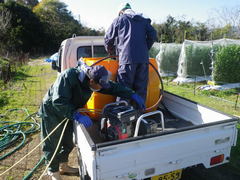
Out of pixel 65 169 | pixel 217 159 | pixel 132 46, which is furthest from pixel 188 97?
pixel 65 169

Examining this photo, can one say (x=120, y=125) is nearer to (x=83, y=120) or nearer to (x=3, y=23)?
(x=83, y=120)

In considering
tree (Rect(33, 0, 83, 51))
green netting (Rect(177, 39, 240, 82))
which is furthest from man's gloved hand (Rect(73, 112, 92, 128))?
tree (Rect(33, 0, 83, 51))

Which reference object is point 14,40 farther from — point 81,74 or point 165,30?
point 81,74

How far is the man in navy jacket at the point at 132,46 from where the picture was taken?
9.98ft

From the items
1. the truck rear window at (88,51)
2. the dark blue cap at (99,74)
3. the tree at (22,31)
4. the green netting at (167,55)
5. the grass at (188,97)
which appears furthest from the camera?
the tree at (22,31)

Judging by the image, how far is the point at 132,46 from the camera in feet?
9.98

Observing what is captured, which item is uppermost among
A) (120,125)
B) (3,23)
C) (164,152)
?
(3,23)

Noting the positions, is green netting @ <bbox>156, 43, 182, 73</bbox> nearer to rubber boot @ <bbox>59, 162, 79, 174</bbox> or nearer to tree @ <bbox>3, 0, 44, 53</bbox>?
rubber boot @ <bbox>59, 162, 79, 174</bbox>

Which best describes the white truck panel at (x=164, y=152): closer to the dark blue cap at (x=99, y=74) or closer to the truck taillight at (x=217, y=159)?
the truck taillight at (x=217, y=159)

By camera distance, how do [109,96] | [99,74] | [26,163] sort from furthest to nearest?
1. [26,163]
2. [109,96]
3. [99,74]

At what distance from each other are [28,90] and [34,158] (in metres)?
5.45

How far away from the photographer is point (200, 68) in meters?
11.7

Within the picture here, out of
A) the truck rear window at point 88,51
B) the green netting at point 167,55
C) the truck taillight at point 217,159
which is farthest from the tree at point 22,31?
the truck taillight at point 217,159

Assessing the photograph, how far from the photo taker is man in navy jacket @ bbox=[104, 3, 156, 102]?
9.98ft
